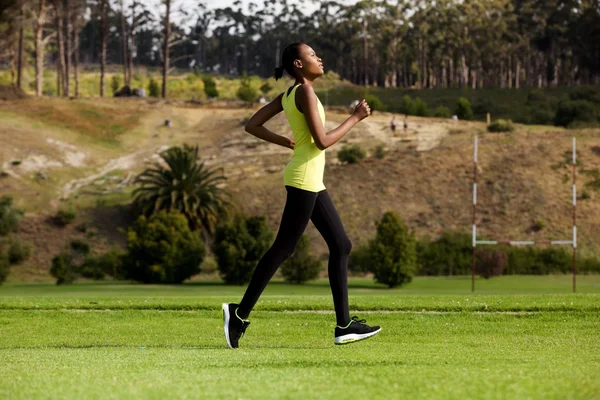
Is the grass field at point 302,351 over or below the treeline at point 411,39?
below

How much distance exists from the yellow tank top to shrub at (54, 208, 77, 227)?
41.1 meters

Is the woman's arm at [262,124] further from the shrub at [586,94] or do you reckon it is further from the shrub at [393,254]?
the shrub at [586,94]

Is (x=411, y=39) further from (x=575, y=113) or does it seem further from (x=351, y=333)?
(x=351, y=333)

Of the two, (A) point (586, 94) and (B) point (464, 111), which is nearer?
(B) point (464, 111)

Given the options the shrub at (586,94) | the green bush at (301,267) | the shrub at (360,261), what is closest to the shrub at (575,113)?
the shrub at (586,94)

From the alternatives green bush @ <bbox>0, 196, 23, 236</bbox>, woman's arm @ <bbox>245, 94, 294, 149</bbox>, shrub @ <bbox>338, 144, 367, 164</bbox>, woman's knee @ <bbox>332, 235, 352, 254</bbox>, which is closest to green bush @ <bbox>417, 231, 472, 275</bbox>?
shrub @ <bbox>338, 144, 367, 164</bbox>

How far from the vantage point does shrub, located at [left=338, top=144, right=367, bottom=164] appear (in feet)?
181

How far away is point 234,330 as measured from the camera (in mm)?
8117

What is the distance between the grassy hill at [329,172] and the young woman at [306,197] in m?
35.5

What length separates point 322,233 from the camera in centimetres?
795

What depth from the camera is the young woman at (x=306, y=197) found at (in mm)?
7738

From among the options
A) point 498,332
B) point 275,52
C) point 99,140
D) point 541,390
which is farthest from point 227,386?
point 275,52

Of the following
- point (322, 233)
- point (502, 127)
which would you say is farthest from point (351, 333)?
point (502, 127)

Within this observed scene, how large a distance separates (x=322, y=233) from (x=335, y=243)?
0.14m
